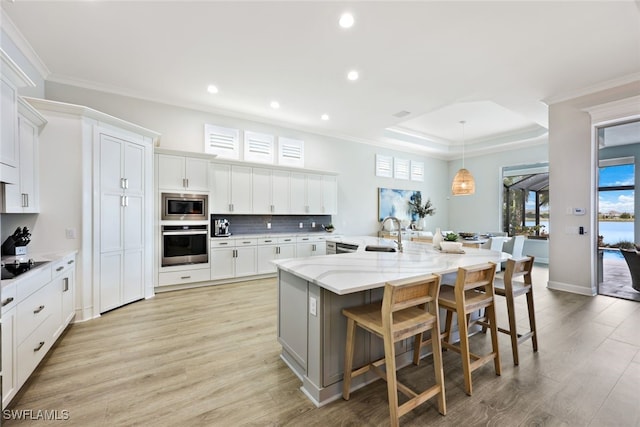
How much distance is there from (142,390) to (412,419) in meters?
1.95

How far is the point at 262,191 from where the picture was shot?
18.1 feet

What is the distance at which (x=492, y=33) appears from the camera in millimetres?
2943

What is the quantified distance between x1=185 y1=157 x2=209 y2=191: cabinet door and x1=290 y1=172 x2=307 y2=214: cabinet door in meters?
1.80

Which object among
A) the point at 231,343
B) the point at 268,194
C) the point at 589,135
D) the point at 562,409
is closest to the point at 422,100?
the point at 589,135

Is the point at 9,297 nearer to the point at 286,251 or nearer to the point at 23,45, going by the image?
the point at 23,45

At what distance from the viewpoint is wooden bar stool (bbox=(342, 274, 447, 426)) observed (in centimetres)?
162

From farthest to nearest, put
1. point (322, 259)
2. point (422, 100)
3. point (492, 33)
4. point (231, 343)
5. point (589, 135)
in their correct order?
point (422, 100) → point (589, 135) → point (492, 33) → point (231, 343) → point (322, 259)

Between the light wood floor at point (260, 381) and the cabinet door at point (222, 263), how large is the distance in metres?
1.53

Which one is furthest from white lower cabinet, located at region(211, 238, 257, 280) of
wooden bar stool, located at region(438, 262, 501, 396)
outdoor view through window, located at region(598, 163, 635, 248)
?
outdoor view through window, located at region(598, 163, 635, 248)

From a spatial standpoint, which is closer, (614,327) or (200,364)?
(200,364)

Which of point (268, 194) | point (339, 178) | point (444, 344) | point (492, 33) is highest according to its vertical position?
point (492, 33)

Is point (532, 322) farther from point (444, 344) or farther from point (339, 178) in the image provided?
point (339, 178)

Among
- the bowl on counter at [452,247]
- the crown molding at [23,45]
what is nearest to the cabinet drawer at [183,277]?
the crown molding at [23,45]

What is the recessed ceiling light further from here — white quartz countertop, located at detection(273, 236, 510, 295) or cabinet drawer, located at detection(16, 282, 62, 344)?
cabinet drawer, located at detection(16, 282, 62, 344)
